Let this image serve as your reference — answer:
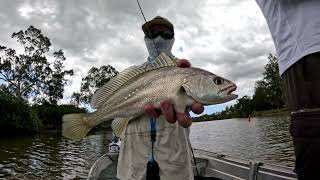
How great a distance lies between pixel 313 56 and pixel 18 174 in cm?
1638

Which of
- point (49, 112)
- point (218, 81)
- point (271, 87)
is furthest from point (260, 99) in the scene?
point (218, 81)

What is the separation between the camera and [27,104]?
5619 cm

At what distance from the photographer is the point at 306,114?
205 cm

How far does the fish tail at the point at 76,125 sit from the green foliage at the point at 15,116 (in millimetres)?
52509

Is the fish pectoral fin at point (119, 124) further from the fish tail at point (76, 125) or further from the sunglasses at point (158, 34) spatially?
the sunglasses at point (158, 34)

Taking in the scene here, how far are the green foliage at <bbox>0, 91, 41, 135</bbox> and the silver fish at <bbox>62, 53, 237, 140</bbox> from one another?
172 ft

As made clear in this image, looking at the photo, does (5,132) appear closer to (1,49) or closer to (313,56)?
(1,49)

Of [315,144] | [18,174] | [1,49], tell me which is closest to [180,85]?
[315,144]

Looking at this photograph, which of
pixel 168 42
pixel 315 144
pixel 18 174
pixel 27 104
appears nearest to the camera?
pixel 315 144

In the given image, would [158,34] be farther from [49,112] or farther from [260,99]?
[260,99]

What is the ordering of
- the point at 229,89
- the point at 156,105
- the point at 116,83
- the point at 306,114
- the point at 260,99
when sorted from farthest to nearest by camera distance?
the point at 260,99 < the point at 116,83 < the point at 156,105 < the point at 229,89 < the point at 306,114

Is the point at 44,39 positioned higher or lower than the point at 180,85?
higher

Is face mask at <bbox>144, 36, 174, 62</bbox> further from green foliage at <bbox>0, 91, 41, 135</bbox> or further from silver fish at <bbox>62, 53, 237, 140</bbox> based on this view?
green foliage at <bbox>0, 91, 41, 135</bbox>

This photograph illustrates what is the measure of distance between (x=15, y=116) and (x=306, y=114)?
181ft
